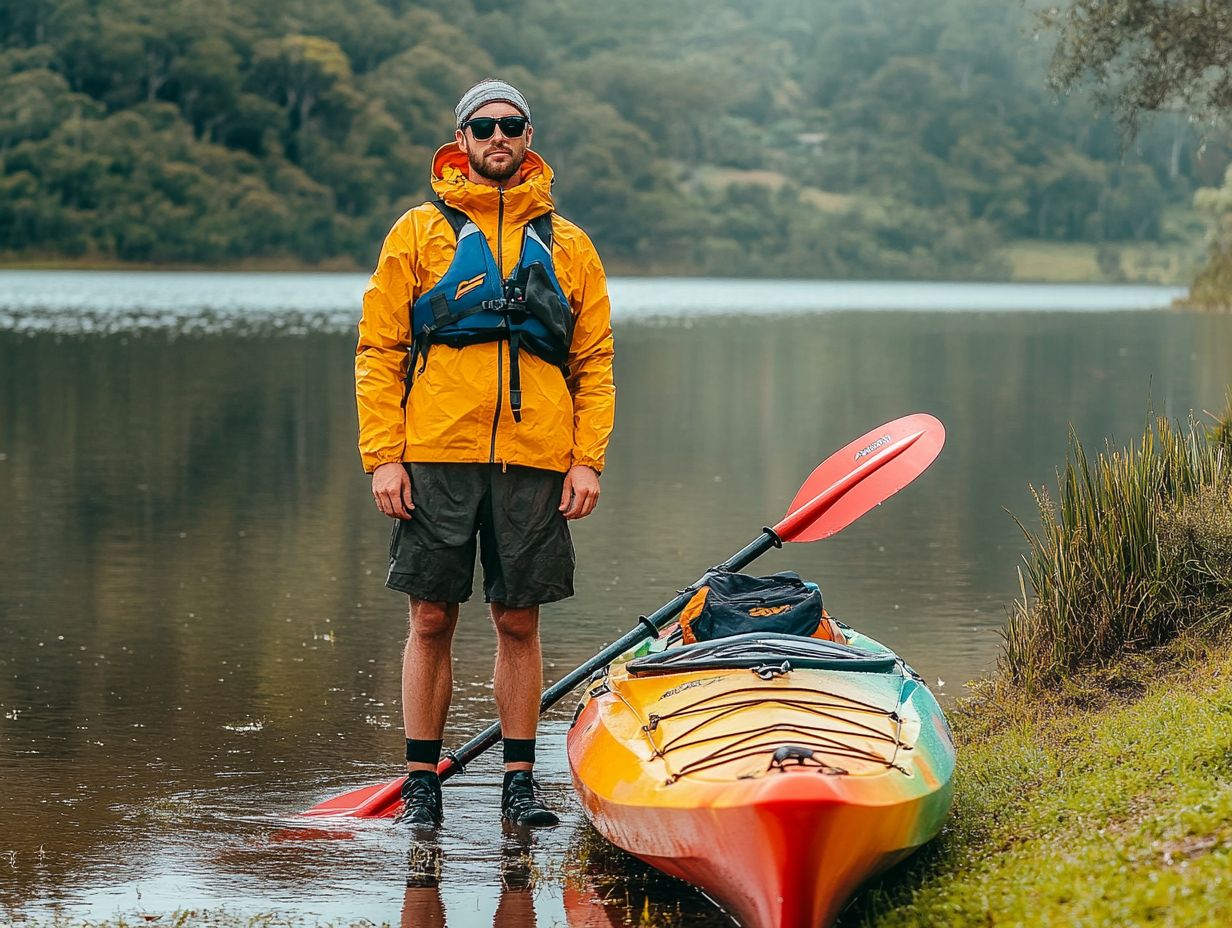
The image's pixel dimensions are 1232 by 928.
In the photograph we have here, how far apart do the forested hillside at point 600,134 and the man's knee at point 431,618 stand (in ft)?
279

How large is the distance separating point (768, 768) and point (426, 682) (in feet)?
6.32

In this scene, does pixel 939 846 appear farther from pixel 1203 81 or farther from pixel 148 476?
pixel 1203 81

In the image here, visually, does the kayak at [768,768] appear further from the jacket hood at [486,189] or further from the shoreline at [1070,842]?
the jacket hood at [486,189]

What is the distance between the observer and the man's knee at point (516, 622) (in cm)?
639

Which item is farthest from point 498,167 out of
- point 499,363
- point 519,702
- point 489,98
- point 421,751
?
point 421,751

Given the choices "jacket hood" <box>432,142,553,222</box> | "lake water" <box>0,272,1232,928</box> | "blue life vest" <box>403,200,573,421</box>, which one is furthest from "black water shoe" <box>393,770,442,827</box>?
"jacket hood" <box>432,142,553,222</box>

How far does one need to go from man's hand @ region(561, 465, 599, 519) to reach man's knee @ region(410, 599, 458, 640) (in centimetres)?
54

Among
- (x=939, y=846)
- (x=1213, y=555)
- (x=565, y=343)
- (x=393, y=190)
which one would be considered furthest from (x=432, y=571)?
(x=393, y=190)

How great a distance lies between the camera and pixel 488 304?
6133 mm

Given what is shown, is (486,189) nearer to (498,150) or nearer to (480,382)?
(498,150)

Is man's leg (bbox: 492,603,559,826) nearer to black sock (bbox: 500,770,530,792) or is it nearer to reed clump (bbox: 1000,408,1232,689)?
black sock (bbox: 500,770,530,792)

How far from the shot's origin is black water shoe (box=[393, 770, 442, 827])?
6348 mm

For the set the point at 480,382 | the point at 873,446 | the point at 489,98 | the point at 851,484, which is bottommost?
the point at 851,484

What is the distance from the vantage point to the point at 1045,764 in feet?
20.3
